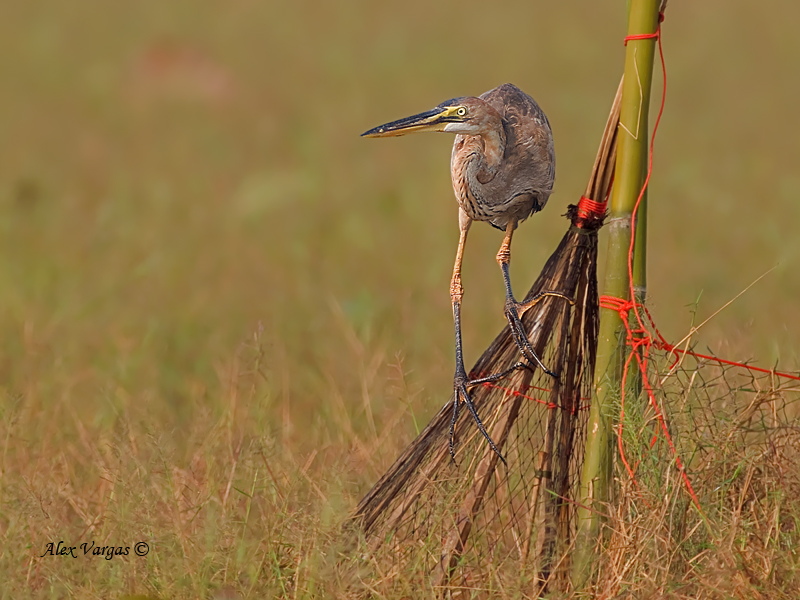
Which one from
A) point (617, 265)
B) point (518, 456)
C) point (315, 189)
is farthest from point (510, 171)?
point (315, 189)

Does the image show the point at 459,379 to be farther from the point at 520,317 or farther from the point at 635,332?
the point at 635,332

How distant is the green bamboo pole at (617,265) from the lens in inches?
92.0

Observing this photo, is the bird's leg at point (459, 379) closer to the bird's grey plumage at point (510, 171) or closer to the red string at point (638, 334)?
the bird's grey plumage at point (510, 171)

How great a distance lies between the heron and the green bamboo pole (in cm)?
15

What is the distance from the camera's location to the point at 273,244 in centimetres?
672

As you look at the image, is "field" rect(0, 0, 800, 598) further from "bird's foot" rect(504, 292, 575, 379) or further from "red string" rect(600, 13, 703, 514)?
"bird's foot" rect(504, 292, 575, 379)

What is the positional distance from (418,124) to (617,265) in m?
0.60

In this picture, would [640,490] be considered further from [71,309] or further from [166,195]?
[166,195]

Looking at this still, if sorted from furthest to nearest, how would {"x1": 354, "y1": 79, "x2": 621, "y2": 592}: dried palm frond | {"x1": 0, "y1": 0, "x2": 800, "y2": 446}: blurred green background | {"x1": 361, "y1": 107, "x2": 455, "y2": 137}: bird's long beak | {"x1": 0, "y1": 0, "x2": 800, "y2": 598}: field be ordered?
{"x1": 0, "y1": 0, "x2": 800, "y2": 446}: blurred green background, {"x1": 0, "y1": 0, "x2": 800, "y2": 598}: field, {"x1": 354, "y1": 79, "x2": 621, "y2": 592}: dried palm frond, {"x1": 361, "y1": 107, "x2": 455, "y2": 137}: bird's long beak

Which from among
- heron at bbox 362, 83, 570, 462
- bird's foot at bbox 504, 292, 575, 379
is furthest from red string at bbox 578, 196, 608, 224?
bird's foot at bbox 504, 292, 575, 379

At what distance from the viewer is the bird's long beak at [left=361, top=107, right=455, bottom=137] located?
7.63ft

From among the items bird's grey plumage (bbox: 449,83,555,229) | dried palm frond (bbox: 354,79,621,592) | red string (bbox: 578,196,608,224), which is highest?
bird's grey plumage (bbox: 449,83,555,229)

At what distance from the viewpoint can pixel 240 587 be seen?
2.34m

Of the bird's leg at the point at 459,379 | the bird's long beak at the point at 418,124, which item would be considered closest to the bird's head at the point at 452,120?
the bird's long beak at the point at 418,124
